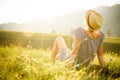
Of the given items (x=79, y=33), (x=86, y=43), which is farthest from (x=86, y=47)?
(x=79, y=33)

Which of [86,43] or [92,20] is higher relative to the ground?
[92,20]

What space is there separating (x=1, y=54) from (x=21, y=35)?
3.60 meters

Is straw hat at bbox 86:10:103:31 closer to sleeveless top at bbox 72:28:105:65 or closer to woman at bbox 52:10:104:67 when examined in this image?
woman at bbox 52:10:104:67

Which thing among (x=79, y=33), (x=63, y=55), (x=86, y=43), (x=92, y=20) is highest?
(x=92, y=20)

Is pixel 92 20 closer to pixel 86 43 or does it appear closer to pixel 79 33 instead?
pixel 79 33

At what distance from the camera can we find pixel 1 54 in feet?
14.5

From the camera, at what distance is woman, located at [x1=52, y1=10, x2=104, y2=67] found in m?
3.29

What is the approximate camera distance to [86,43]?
346cm

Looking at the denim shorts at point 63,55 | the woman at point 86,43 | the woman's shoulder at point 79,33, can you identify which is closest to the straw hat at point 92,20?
the woman at point 86,43

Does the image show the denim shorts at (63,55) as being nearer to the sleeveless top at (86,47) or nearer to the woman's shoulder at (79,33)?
the sleeveless top at (86,47)

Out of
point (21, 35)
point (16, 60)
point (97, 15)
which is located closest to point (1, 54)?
point (16, 60)

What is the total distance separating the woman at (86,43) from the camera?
10.8ft

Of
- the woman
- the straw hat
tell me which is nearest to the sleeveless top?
the woman

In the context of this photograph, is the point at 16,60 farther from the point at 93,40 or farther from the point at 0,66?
the point at 93,40
